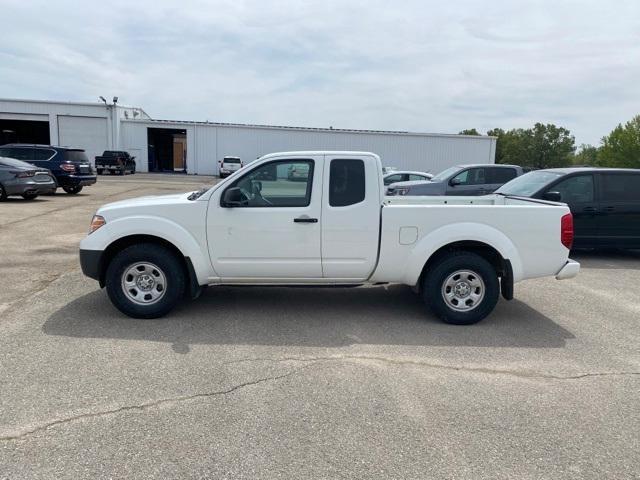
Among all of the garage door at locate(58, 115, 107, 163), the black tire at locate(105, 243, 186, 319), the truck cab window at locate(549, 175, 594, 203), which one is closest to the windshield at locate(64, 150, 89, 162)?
the black tire at locate(105, 243, 186, 319)

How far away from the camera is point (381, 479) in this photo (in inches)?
105

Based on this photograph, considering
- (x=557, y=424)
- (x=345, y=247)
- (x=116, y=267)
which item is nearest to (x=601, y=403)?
(x=557, y=424)

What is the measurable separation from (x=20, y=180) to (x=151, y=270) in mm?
13313

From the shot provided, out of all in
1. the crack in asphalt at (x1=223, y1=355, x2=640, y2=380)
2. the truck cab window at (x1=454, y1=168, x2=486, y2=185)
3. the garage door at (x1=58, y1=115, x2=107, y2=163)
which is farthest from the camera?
the garage door at (x1=58, y1=115, x2=107, y2=163)

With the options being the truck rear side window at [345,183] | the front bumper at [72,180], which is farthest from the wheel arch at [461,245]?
the front bumper at [72,180]

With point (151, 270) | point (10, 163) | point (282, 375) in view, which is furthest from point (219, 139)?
point (282, 375)

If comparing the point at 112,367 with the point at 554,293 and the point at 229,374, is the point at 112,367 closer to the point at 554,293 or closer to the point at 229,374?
the point at 229,374

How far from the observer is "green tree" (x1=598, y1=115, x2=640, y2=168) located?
56750 millimetres

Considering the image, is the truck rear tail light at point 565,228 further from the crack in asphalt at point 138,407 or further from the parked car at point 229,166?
the parked car at point 229,166

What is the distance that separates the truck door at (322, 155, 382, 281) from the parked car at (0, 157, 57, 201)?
14402mm

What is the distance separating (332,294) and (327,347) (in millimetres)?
1846

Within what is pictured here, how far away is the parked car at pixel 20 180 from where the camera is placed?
15.4 meters

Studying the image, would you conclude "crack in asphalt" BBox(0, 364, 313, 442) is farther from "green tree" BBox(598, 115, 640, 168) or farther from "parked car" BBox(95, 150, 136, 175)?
"green tree" BBox(598, 115, 640, 168)

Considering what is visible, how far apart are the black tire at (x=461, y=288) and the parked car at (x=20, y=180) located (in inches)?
601
